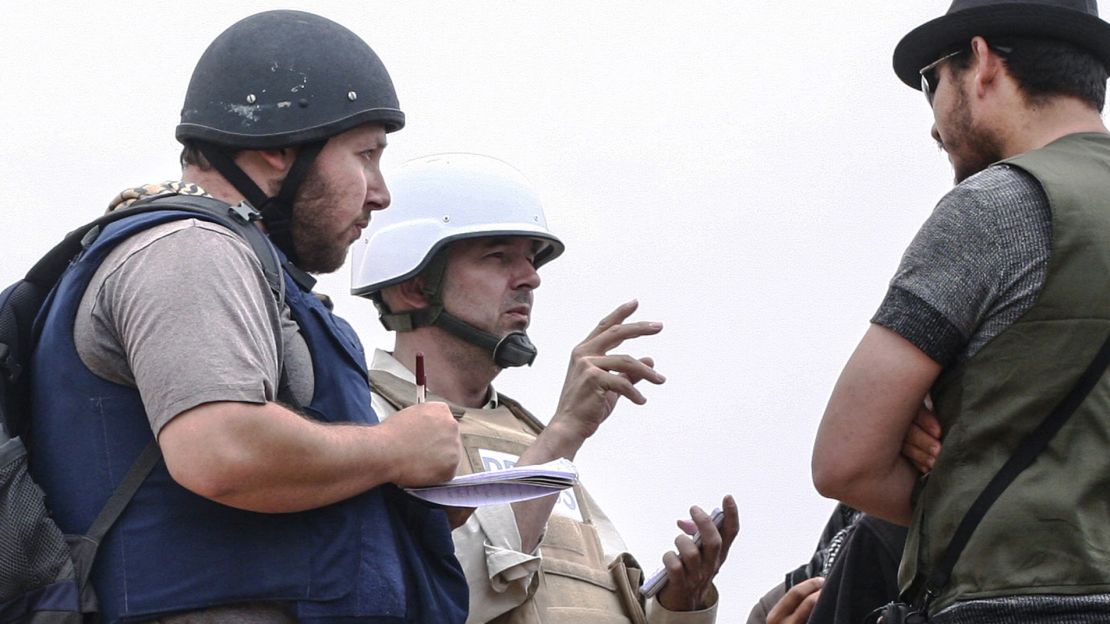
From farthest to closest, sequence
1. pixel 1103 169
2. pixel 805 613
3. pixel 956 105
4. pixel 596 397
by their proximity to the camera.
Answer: pixel 596 397
pixel 805 613
pixel 956 105
pixel 1103 169

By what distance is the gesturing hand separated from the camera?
6895mm

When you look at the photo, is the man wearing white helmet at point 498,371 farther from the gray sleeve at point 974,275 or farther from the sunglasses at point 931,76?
the gray sleeve at point 974,275

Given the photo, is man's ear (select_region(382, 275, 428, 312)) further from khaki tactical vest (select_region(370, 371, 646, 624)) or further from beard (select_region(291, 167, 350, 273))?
beard (select_region(291, 167, 350, 273))

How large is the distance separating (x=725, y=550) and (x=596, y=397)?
2.81ft

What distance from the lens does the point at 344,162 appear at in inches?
216

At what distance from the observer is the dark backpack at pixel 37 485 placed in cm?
450

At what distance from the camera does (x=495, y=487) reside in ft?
16.5

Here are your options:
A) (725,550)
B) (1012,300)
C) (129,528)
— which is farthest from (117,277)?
(725,550)

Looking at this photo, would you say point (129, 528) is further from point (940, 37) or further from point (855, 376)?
point (940, 37)

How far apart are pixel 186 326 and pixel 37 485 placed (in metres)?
0.63

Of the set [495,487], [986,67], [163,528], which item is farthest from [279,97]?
[986,67]

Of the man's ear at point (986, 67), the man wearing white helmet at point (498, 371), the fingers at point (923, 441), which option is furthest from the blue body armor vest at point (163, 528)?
the man's ear at point (986, 67)

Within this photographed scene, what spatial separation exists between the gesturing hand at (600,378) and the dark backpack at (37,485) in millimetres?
2205

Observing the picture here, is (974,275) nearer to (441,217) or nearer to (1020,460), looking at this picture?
(1020,460)
